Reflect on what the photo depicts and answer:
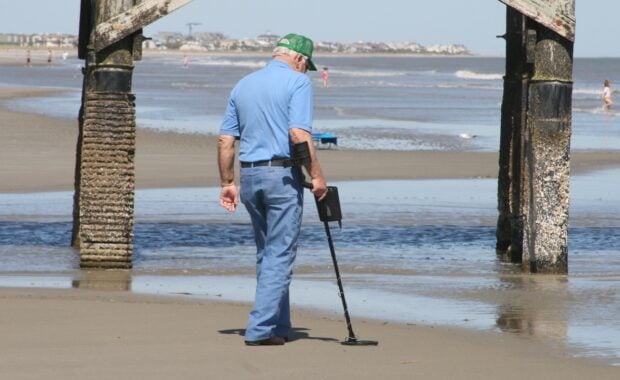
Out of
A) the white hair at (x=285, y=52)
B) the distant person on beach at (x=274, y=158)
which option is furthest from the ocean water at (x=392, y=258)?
the white hair at (x=285, y=52)

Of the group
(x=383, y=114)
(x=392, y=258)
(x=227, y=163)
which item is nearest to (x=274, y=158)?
(x=227, y=163)

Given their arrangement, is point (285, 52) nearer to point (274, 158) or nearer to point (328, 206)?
point (274, 158)

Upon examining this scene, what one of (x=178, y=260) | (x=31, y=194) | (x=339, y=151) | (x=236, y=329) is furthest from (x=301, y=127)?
(x=339, y=151)

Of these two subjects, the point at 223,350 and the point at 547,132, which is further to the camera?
the point at 547,132

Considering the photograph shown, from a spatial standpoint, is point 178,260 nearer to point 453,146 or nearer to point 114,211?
point 114,211

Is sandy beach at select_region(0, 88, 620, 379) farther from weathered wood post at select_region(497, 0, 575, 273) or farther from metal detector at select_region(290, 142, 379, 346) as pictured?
weathered wood post at select_region(497, 0, 575, 273)

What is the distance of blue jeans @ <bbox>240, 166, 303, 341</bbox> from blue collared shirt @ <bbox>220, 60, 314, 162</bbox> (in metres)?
0.11

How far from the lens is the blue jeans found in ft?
25.1

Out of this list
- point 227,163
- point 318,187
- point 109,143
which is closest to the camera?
point 318,187

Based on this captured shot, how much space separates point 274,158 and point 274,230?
0.38 meters

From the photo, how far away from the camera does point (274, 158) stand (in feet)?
25.2

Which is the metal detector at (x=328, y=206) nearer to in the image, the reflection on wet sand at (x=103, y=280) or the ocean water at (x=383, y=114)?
the reflection on wet sand at (x=103, y=280)

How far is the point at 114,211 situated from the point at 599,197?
993 cm

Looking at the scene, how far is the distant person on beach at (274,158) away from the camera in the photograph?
759cm
